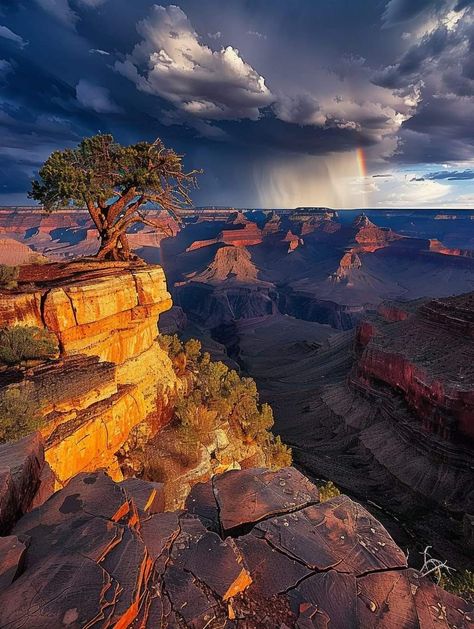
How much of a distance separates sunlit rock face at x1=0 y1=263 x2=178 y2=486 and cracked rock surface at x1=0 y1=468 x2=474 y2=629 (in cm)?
542

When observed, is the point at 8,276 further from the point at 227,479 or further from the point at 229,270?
the point at 229,270

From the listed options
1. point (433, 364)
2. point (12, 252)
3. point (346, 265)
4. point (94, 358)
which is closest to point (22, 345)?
point (94, 358)

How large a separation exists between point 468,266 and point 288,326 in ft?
259

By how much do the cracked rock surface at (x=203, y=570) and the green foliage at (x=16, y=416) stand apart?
13.8ft

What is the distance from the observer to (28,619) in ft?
9.45

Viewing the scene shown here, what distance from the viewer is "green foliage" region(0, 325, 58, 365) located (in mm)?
10992

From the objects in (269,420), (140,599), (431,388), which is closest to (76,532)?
(140,599)

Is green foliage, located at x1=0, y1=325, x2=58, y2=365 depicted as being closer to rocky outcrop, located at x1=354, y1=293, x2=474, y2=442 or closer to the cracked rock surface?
the cracked rock surface

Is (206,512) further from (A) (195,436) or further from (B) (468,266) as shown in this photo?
(B) (468,266)

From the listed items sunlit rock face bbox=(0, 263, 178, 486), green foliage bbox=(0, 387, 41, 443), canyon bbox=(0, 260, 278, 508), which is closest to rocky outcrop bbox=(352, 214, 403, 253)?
canyon bbox=(0, 260, 278, 508)

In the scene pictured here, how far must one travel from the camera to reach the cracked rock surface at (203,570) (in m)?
3.21

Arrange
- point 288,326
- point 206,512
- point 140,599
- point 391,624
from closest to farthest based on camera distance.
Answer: point 140,599
point 391,624
point 206,512
point 288,326

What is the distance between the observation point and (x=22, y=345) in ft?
36.5

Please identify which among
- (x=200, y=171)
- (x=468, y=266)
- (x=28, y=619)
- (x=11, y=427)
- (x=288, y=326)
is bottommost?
(x=288, y=326)
